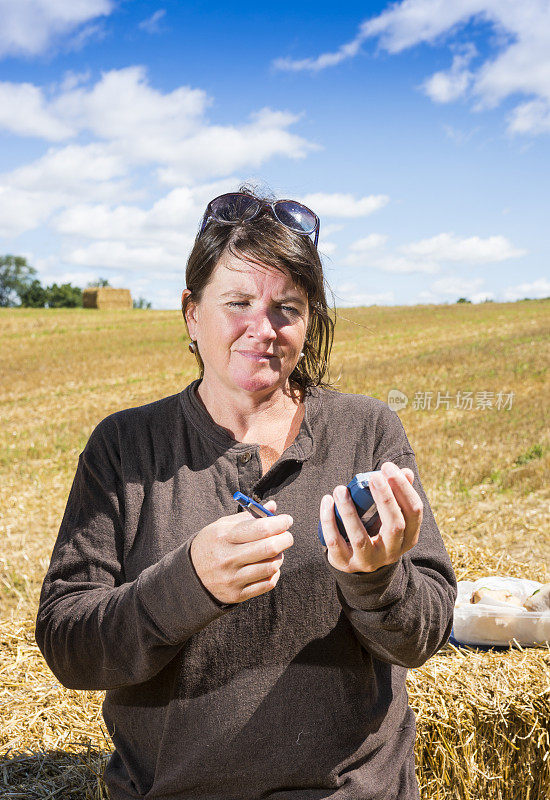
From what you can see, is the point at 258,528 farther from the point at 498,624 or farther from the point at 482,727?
the point at 498,624

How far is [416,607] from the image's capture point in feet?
5.38

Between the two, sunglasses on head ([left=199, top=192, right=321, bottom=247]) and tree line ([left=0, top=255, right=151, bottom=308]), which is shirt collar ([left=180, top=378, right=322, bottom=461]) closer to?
sunglasses on head ([left=199, top=192, right=321, bottom=247])

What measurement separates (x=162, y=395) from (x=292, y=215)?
13.2m

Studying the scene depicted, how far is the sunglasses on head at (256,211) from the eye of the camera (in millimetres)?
2012

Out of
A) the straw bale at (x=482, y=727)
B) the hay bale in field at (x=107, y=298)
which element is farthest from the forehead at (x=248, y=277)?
the hay bale in field at (x=107, y=298)

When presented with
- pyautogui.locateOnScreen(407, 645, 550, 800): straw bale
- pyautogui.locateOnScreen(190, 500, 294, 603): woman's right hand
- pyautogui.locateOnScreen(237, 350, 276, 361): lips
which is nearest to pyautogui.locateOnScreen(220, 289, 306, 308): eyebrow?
pyautogui.locateOnScreen(237, 350, 276, 361): lips

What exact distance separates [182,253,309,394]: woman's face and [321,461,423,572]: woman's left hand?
63 cm

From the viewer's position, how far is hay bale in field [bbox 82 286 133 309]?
50.9 m

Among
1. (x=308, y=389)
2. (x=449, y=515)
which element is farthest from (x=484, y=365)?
(x=308, y=389)

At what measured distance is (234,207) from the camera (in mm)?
2031

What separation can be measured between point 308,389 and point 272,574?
2.82ft

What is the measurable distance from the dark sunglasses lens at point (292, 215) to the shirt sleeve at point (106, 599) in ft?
2.59

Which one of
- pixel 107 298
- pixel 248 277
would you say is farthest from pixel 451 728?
pixel 107 298

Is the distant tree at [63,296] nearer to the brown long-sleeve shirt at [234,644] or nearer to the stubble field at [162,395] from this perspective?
the stubble field at [162,395]
